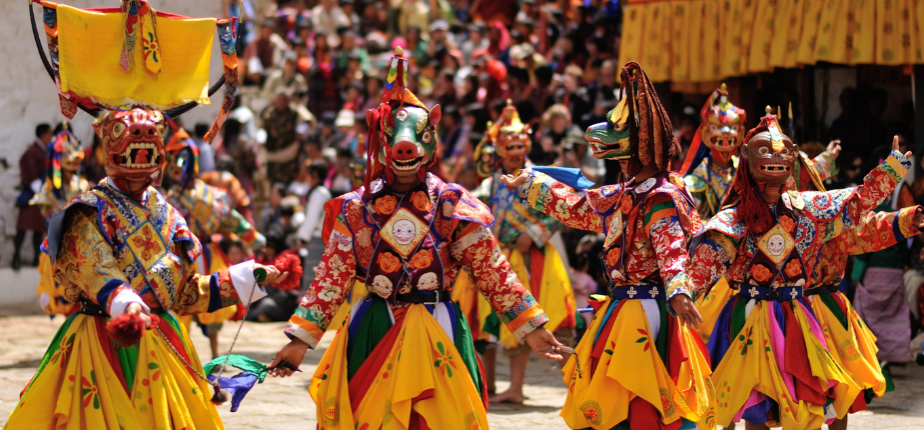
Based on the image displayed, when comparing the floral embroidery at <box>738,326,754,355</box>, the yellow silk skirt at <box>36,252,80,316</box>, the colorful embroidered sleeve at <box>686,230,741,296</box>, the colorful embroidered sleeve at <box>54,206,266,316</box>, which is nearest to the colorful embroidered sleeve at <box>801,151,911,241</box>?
the colorful embroidered sleeve at <box>686,230,741,296</box>

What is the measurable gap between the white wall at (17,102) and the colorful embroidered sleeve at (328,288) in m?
9.10

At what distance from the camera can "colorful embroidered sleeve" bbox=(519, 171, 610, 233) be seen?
5621 mm

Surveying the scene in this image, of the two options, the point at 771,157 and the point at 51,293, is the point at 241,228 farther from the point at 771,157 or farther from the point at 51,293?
the point at 771,157

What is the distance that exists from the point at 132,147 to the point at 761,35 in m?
6.69

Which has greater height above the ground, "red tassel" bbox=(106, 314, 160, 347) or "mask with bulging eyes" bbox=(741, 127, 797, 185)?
"mask with bulging eyes" bbox=(741, 127, 797, 185)

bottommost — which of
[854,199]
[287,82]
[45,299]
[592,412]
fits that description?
[45,299]

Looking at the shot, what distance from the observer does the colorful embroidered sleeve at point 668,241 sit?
16.5 ft

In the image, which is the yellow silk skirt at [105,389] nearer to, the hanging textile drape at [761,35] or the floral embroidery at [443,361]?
the floral embroidery at [443,361]

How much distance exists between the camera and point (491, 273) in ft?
16.6

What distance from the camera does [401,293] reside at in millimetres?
5035

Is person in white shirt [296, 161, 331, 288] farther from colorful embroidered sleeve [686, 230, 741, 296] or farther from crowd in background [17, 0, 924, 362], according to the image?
colorful embroidered sleeve [686, 230, 741, 296]

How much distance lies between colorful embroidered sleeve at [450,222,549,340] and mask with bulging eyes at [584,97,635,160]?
80 cm

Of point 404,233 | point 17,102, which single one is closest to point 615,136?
point 404,233

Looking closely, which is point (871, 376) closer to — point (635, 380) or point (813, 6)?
point (635, 380)
